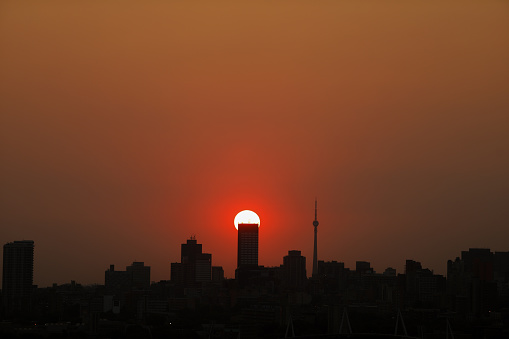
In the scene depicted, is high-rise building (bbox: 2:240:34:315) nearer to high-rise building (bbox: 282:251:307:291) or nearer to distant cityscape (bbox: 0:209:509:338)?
distant cityscape (bbox: 0:209:509:338)

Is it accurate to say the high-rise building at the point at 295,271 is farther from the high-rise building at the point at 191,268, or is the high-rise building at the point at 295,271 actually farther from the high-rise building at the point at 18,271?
the high-rise building at the point at 18,271

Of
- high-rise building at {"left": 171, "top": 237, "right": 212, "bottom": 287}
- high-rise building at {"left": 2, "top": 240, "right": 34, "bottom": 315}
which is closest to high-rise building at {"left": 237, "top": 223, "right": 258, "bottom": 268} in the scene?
high-rise building at {"left": 171, "top": 237, "right": 212, "bottom": 287}

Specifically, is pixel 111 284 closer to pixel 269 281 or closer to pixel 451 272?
pixel 269 281

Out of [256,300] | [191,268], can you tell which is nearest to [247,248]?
[191,268]

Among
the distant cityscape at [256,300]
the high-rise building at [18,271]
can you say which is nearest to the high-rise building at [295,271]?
the distant cityscape at [256,300]

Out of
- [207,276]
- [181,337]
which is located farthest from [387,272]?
[181,337]

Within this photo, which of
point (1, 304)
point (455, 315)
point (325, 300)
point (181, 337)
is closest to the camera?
point (181, 337)

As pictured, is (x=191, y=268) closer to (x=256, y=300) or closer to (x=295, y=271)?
(x=295, y=271)
